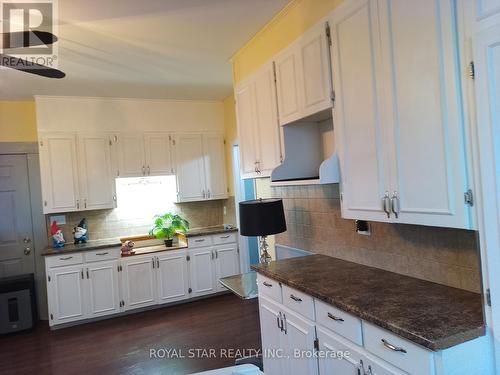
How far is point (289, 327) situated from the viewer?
2.25 metres

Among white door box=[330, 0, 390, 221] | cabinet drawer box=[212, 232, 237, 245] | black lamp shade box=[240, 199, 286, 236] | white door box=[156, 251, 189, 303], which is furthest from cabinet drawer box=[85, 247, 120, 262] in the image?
white door box=[330, 0, 390, 221]

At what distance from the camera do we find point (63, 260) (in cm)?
420

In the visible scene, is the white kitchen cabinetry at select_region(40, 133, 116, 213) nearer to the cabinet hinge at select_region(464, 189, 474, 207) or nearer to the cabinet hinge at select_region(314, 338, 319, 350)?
the cabinet hinge at select_region(314, 338, 319, 350)

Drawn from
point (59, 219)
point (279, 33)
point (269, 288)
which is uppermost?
point (279, 33)

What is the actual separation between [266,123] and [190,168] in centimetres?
247

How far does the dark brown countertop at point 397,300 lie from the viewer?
1310 mm

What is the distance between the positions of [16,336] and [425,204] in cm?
462

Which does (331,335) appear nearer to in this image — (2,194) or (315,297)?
(315,297)

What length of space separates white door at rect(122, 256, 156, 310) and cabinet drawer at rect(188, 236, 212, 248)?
54 centimetres

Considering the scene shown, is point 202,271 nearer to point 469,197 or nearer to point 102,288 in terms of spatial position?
point 102,288

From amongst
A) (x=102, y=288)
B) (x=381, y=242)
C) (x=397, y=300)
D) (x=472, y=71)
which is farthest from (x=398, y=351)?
(x=102, y=288)

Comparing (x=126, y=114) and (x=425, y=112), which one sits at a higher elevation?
(x=126, y=114)

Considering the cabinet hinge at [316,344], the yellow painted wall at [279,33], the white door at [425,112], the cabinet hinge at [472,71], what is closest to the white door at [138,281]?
the yellow painted wall at [279,33]

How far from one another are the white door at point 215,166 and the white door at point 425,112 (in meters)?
3.78
